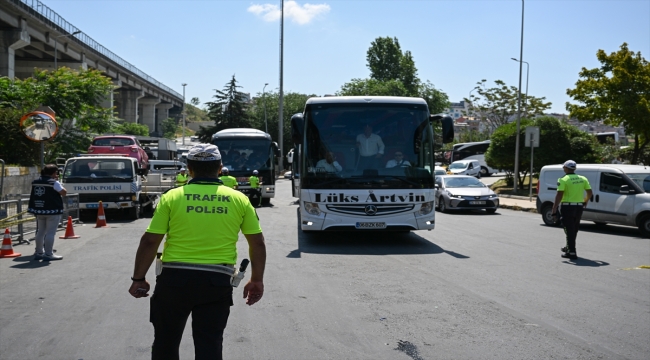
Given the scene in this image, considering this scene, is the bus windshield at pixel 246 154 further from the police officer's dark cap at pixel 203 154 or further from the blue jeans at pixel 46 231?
the police officer's dark cap at pixel 203 154

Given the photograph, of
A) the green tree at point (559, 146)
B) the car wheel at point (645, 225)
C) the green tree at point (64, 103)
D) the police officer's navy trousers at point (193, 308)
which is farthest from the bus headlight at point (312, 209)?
the green tree at point (559, 146)

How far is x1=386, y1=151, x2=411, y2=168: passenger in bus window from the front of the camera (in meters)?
13.1

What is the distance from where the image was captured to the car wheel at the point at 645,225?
16.0m

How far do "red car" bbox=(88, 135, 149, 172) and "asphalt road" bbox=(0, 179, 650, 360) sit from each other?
56.0 feet

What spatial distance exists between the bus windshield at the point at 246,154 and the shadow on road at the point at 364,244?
1186 cm

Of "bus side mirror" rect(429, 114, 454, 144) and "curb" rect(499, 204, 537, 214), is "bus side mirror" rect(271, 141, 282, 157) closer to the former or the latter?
"curb" rect(499, 204, 537, 214)

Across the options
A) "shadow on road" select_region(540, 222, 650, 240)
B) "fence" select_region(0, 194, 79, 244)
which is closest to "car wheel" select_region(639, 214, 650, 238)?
"shadow on road" select_region(540, 222, 650, 240)

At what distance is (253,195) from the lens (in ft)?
85.7

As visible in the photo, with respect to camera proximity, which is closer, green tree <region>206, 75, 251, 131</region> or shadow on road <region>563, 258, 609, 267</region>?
shadow on road <region>563, 258, 609, 267</region>

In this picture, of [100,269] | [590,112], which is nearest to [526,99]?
[590,112]

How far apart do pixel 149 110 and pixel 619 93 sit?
74810 millimetres

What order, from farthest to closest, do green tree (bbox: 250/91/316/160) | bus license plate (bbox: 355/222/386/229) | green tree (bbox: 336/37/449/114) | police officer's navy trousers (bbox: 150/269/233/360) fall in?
1. green tree (bbox: 336/37/449/114)
2. green tree (bbox: 250/91/316/160)
3. bus license plate (bbox: 355/222/386/229)
4. police officer's navy trousers (bbox: 150/269/233/360)

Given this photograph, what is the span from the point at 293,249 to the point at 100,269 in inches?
150

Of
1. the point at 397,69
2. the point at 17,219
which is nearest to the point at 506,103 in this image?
the point at 397,69
